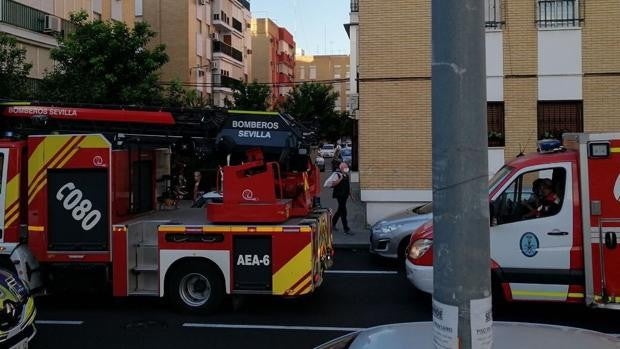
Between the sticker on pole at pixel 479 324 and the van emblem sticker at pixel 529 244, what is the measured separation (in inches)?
220

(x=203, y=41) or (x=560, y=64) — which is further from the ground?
(x=203, y=41)

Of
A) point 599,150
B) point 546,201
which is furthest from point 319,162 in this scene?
point 599,150

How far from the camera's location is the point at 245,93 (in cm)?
4291

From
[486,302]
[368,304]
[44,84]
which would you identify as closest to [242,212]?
[368,304]

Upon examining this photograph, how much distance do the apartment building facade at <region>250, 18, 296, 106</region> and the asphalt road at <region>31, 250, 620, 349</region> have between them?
241 ft

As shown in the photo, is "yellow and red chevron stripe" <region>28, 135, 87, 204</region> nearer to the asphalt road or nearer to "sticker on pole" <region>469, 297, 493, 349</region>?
the asphalt road

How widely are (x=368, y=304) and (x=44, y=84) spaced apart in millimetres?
15683

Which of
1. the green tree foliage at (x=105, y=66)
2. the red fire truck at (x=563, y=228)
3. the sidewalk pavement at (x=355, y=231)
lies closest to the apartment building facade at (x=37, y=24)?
the green tree foliage at (x=105, y=66)

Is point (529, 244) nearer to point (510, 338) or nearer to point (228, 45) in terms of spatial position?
point (510, 338)

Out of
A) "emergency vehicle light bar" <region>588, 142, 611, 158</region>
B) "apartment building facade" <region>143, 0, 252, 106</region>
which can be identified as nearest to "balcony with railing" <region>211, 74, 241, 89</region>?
"apartment building facade" <region>143, 0, 252, 106</region>

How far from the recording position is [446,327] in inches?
102

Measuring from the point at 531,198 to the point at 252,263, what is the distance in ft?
12.0

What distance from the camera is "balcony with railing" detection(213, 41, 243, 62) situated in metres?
58.0

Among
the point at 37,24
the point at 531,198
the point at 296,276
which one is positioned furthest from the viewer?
the point at 37,24
